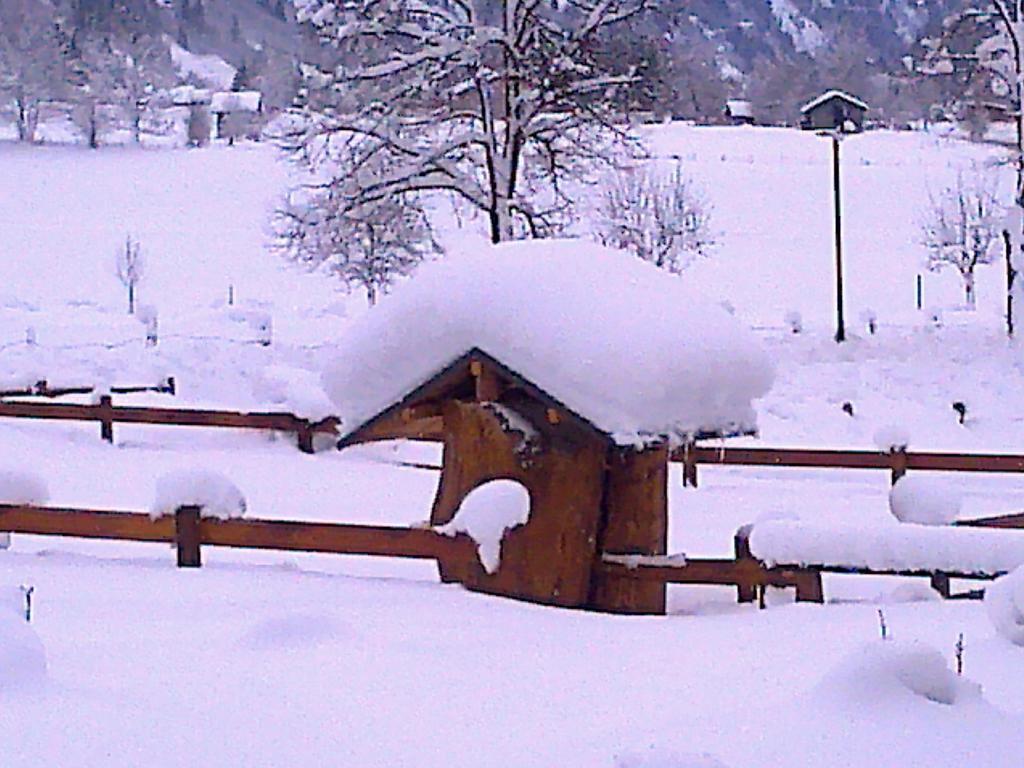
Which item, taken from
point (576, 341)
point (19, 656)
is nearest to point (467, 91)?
point (576, 341)

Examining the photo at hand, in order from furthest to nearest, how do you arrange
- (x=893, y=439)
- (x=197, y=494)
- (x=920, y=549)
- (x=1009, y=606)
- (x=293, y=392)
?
(x=293, y=392)
(x=893, y=439)
(x=197, y=494)
(x=920, y=549)
(x=1009, y=606)

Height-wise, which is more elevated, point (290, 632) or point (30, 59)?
point (30, 59)

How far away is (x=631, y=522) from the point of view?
609cm

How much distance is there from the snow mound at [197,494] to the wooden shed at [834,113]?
65.7ft

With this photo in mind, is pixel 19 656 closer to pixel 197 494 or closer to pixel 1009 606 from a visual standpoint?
pixel 197 494

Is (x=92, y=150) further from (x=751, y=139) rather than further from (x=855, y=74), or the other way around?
(x=855, y=74)

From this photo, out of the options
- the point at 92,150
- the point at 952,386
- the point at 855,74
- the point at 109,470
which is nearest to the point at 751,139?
the point at 855,74

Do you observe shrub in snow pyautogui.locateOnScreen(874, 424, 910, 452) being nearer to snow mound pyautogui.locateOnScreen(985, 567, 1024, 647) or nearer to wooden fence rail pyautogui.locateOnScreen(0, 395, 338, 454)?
wooden fence rail pyautogui.locateOnScreen(0, 395, 338, 454)

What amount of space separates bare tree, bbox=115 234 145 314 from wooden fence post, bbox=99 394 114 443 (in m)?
21.9

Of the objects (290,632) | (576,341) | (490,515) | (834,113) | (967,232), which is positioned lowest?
(290,632)

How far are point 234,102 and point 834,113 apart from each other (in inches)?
2372

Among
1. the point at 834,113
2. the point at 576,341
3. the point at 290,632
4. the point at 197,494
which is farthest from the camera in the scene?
the point at 834,113

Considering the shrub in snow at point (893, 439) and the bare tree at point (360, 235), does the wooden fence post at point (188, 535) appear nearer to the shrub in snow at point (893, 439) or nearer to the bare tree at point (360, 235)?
the shrub in snow at point (893, 439)

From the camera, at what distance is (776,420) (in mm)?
17391
